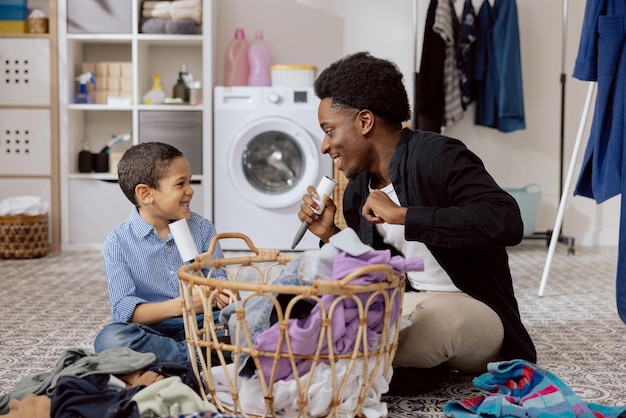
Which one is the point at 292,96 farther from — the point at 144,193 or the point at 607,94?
the point at 144,193

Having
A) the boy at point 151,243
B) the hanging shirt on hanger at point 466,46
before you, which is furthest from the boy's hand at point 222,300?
the hanging shirt on hanger at point 466,46

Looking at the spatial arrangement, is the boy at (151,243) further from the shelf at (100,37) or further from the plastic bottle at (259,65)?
the plastic bottle at (259,65)

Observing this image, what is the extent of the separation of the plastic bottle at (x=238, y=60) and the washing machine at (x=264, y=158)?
31 centimetres

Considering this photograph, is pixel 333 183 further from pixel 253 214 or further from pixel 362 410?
pixel 253 214

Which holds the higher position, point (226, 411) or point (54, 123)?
point (54, 123)

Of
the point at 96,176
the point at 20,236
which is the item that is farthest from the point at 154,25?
the point at 20,236

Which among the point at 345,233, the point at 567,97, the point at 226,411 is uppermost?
the point at 567,97

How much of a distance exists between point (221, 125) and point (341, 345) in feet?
10.0

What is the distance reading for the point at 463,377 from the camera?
189 cm

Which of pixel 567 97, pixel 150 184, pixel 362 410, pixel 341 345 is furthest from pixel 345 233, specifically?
pixel 567 97

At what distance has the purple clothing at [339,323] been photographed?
1.32 meters

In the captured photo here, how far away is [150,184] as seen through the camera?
190 cm

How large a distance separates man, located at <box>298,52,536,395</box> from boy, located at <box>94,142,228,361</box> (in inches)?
12.1

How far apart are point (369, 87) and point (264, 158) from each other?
2.62 metres
